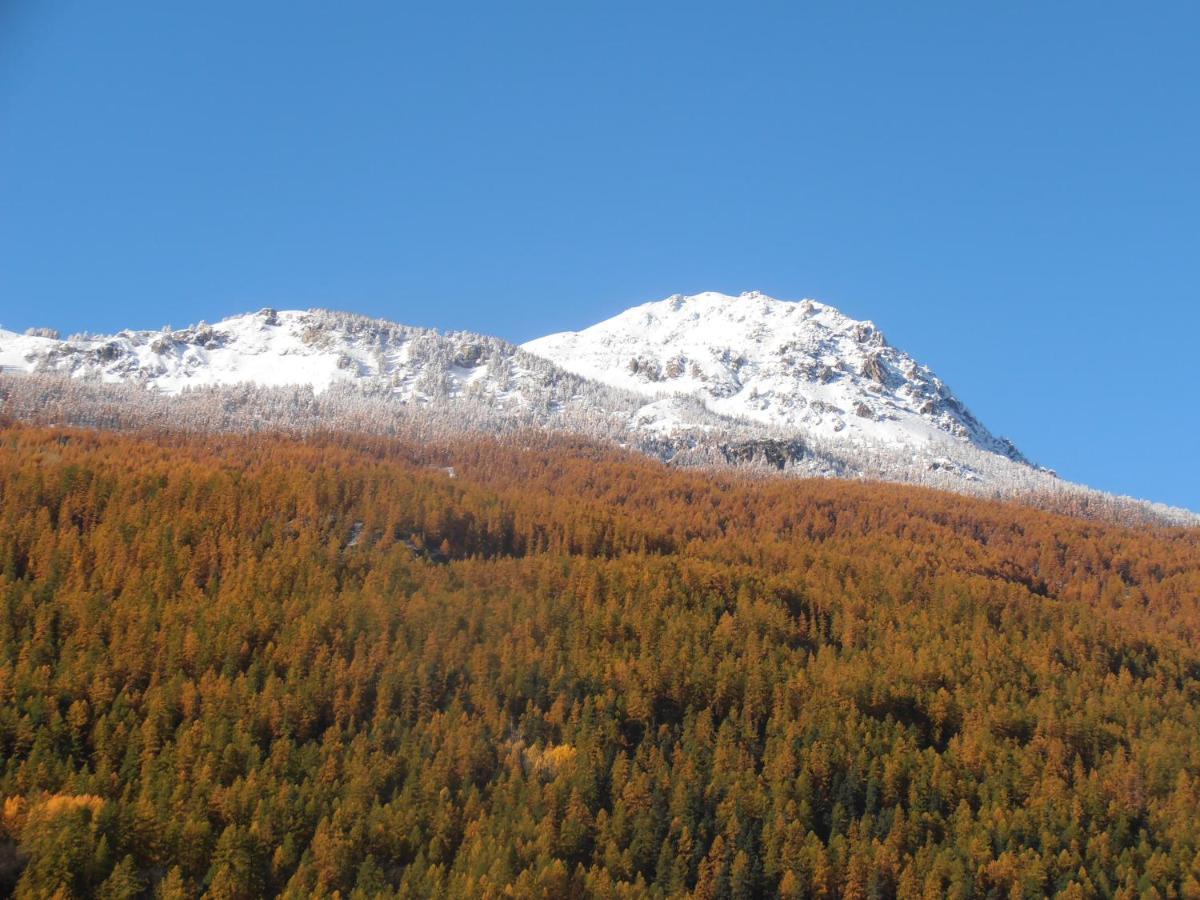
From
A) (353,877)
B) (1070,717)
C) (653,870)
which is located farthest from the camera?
(1070,717)

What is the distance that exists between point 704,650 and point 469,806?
38.6 metres

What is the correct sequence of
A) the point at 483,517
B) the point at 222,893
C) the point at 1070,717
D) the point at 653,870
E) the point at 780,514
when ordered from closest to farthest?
the point at 222,893
the point at 653,870
the point at 1070,717
the point at 483,517
the point at 780,514

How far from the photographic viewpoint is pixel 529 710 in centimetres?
10012

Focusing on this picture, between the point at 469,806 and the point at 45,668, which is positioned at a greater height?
the point at 45,668

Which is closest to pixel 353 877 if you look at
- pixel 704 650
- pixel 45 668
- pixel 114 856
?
pixel 114 856

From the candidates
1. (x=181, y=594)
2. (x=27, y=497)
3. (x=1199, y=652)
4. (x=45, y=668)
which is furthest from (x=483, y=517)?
(x=1199, y=652)

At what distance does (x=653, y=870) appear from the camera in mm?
83000

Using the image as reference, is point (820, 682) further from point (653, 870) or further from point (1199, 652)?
point (1199, 652)

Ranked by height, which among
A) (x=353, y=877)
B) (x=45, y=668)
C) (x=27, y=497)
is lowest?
(x=353, y=877)

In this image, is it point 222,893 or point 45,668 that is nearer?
point 222,893

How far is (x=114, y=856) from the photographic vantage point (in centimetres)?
7506

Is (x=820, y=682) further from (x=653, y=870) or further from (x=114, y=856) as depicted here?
(x=114, y=856)

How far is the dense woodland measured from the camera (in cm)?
7994

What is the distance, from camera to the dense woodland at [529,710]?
79.9 meters
